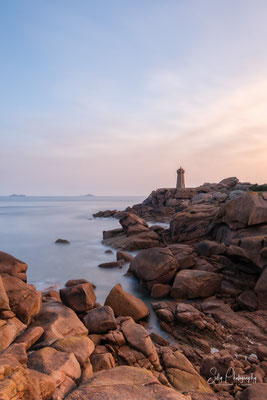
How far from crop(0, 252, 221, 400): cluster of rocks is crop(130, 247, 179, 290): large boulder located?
294 cm

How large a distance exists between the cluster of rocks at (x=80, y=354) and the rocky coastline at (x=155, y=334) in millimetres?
22

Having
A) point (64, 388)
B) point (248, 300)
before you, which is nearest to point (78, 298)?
point (64, 388)

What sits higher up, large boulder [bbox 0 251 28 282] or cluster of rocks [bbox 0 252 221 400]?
large boulder [bbox 0 251 28 282]

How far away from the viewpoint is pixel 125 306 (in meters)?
9.34

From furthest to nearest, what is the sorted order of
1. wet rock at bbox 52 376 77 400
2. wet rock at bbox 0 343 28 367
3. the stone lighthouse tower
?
1. the stone lighthouse tower
2. wet rock at bbox 0 343 28 367
3. wet rock at bbox 52 376 77 400

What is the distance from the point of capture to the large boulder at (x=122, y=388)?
353 centimetres

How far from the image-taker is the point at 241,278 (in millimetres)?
11617

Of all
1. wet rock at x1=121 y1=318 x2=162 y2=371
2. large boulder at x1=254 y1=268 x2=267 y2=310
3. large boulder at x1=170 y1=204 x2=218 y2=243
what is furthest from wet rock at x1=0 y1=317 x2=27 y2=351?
large boulder at x1=170 y1=204 x2=218 y2=243

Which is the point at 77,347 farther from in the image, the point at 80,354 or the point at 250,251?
the point at 250,251

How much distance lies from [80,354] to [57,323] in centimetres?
172

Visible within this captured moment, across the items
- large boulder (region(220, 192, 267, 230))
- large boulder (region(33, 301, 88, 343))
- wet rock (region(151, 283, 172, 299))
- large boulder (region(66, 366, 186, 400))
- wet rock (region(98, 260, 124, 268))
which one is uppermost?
large boulder (region(220, 192, 267, 230))

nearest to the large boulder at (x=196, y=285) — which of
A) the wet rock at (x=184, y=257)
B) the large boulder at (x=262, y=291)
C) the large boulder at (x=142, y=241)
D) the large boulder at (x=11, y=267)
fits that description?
the wet rock at (x=184, y=257)

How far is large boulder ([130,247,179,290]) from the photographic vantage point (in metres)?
12.4
